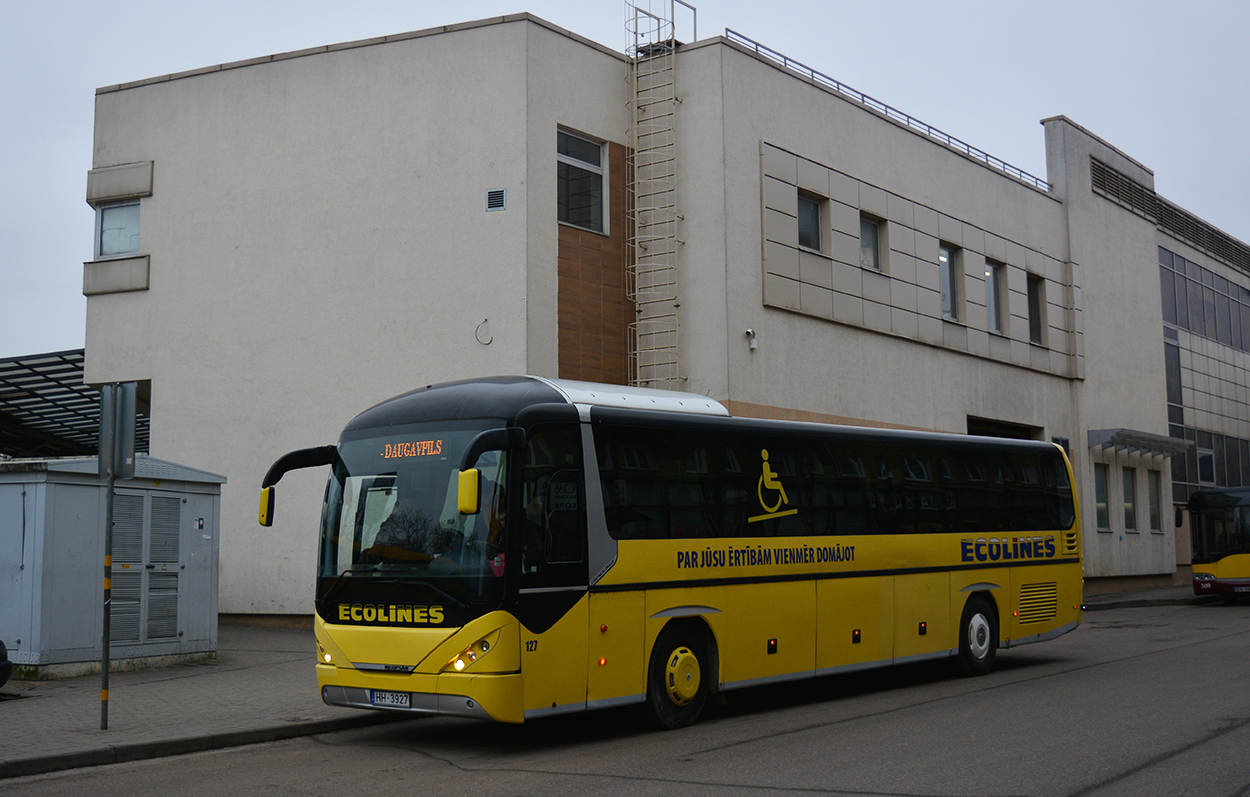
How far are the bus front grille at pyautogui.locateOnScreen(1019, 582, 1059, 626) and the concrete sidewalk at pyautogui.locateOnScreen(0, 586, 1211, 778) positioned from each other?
8.43m

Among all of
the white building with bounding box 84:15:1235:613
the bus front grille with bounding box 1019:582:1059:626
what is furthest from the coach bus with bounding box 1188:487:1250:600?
the bus front grille with bounding box 1019:582:1059:626

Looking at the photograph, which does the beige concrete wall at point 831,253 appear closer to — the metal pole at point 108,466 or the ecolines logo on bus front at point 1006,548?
the ecolines logo on bus front at point 1006,548

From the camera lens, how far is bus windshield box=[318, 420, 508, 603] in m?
9.46

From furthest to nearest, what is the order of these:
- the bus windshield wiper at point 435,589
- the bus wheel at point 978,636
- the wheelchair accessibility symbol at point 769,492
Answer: the bus wheel at point 978,636 < the wheelchair accessibility symbol at point 769,492 < the bus windshield wiper at point 435,589

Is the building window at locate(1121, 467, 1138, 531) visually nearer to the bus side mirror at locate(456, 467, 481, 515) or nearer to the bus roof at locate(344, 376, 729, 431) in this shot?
the bus roof at locate(344, 376, 729, 431)

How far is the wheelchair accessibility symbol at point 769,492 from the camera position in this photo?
39.2 feet

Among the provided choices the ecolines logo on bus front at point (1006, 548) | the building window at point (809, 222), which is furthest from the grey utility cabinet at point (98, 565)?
the building window at point (809, 222)

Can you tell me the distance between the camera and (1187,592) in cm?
3372

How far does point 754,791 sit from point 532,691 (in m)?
2.37

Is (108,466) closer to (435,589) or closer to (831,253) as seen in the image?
(435,589)

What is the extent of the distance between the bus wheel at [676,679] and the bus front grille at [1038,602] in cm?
633

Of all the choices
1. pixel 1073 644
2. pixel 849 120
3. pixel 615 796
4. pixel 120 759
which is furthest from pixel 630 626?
pixel 849 120

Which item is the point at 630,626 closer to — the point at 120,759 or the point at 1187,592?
the point at 120,759

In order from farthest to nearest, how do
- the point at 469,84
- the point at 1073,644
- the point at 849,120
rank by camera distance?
the point at 849,120 < the point at 469,84 < the point at 1073,644
